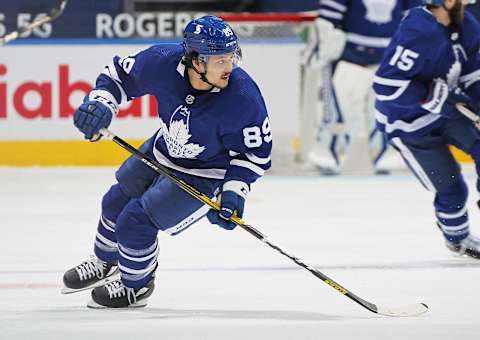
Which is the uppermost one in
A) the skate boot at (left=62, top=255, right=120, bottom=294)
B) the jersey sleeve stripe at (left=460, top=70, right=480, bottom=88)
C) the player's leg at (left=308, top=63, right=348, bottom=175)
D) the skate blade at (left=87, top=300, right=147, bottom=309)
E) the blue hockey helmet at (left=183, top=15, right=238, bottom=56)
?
the blue hockey helmet at (left=183, top=15, right=238, bottom=56)

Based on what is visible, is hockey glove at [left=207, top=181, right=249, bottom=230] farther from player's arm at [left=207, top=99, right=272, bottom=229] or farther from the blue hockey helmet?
the blue hockey helmet

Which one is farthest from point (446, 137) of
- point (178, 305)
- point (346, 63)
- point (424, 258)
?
point (346, 63)

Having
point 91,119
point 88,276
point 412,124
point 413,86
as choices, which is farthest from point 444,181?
point 91,119

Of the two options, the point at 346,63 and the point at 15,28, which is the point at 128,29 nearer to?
the point at 15,28

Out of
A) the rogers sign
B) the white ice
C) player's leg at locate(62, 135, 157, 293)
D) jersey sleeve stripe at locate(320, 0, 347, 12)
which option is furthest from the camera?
the rogers sign

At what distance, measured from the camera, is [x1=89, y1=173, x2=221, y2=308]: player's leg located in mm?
3895

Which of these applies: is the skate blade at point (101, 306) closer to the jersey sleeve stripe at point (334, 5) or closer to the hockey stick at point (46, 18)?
the hockey stick at point (46, 18)

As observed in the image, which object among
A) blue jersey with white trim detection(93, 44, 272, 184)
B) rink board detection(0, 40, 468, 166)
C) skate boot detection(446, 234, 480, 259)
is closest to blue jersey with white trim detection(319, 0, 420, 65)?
rink board detection(0, 40, 468, 166)

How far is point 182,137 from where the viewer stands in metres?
3.91

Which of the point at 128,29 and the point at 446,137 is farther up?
the point at 446,137

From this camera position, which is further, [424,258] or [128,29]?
[128,29]

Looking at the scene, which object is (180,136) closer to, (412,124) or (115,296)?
(115,296)

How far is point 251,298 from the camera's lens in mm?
4195

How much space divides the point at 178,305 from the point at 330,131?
3851 mm
